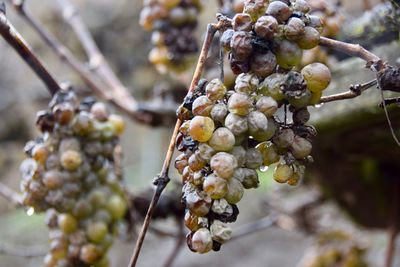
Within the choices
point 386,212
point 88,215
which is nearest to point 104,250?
point 88,215

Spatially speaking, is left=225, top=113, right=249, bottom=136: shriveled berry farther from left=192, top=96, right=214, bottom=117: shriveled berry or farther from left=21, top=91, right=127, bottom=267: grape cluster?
left=21, top=91, right=127, bottom=267: grape cluster

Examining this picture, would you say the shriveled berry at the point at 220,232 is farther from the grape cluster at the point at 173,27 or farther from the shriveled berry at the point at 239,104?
the grape cluster at the point at 173,27

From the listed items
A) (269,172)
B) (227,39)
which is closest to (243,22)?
Answer: (227,39)

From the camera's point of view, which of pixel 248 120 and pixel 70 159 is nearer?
pixel 248 120

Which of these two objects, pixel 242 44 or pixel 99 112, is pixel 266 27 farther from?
pixel 99 112

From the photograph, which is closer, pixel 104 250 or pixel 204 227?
pixel 204 227

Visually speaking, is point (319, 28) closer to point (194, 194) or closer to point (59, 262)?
point (194, 194)

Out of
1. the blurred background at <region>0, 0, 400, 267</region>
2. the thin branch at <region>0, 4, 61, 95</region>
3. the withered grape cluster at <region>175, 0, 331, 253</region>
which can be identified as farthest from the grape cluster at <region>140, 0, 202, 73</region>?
the withered grape cluster at <region>175, 0, 331, 253</region>
